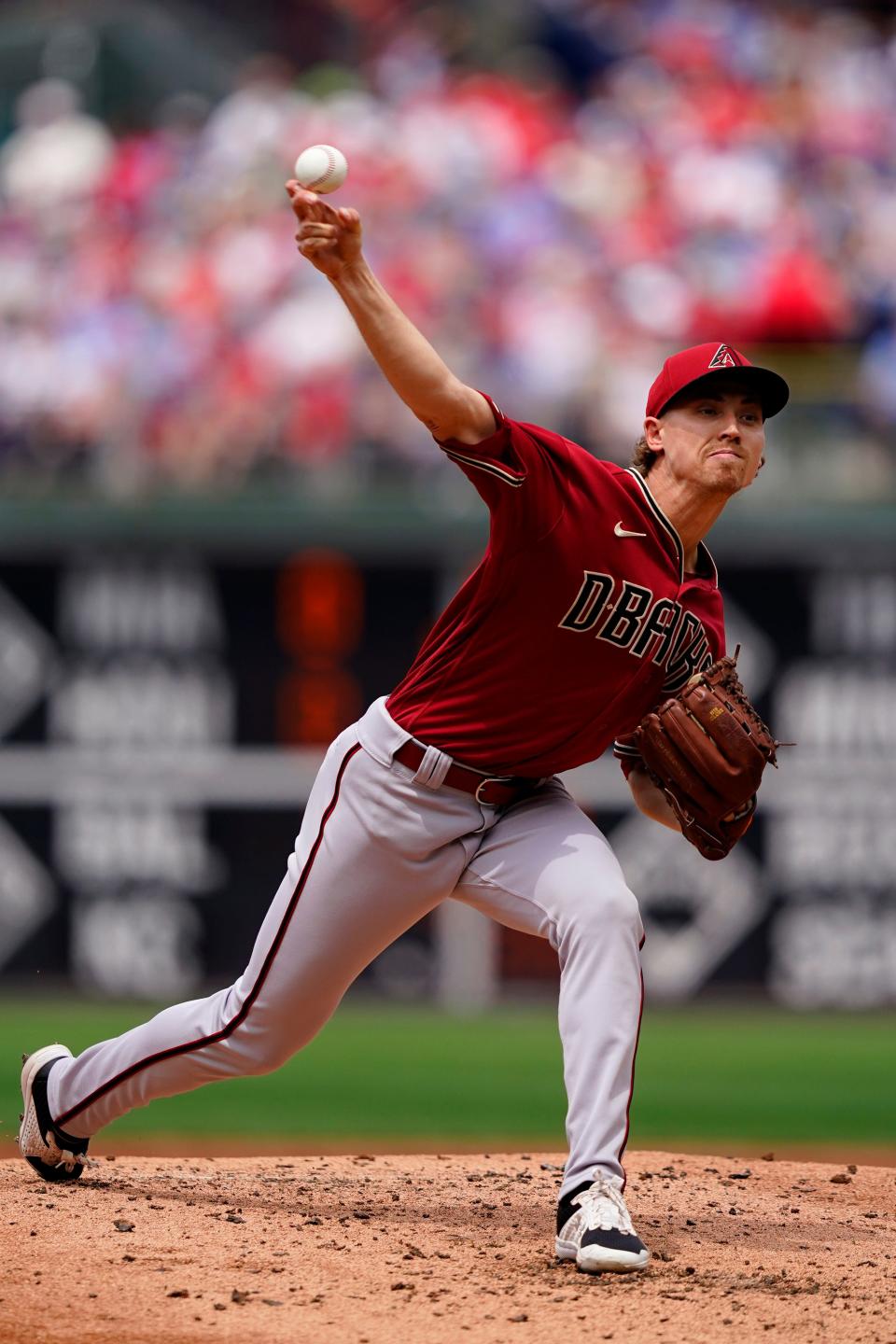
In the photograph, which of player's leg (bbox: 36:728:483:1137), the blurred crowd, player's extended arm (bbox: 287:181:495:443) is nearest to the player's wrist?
player's extended arm (bbox: 287:181:495:443)

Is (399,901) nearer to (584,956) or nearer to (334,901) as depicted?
(334,901)

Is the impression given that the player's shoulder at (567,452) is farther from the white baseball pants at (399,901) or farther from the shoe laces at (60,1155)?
the shoe laces at (60,1155)

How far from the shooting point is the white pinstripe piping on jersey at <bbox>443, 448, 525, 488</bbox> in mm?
3619

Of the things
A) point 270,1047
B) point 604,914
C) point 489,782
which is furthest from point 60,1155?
point 604,914

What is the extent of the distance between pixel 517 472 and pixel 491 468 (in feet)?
0.19

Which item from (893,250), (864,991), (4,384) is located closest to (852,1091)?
(864,991)

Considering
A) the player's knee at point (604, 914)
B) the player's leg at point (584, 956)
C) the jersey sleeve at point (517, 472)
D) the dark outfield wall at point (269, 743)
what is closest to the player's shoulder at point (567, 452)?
the jersey sleeve at point (517, 472)

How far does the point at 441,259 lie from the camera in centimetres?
1048

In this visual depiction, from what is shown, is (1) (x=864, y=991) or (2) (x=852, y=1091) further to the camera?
(1) (x=864, y=991)

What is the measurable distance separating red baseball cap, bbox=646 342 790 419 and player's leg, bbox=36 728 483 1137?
2.97 ft

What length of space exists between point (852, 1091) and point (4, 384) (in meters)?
5.60

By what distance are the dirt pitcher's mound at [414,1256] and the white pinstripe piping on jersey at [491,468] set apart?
4.77 feet

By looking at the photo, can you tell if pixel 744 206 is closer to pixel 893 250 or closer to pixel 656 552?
pixel 893 250

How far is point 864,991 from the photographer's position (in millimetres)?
9477
